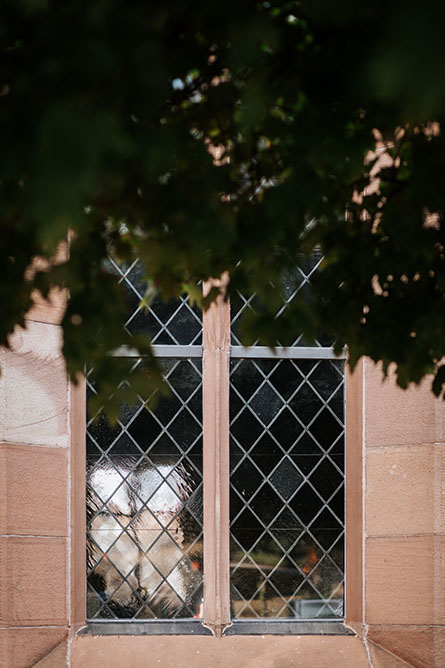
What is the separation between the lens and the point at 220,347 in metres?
3.64

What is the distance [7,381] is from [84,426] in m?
0.41

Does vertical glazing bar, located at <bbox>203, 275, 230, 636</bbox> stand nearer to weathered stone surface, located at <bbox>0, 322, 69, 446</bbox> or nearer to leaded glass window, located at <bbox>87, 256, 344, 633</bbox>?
leaded glass window, located at <bbox>87, 256, 344, 633</bbox>

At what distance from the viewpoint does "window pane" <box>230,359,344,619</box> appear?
362 cm

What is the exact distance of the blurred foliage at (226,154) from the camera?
0.81 meters

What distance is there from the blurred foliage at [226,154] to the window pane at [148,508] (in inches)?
68.1

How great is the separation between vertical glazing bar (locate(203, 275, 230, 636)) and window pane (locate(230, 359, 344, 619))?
6 centimetres

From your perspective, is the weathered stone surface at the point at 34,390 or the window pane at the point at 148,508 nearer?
the weathered stone surface at the point at 34,390

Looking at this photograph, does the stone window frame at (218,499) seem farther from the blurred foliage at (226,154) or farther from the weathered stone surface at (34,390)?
the blurred foliage at (226,154)

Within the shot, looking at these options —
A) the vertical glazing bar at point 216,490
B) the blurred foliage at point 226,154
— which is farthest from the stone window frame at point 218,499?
the blurred foliage at point 226,154

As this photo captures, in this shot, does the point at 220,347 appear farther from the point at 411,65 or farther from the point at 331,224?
the point at 411,65

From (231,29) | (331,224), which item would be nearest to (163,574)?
(331,224)

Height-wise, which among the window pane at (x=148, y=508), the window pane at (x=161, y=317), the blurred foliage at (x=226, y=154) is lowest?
the window pane at (x=148, y=508)

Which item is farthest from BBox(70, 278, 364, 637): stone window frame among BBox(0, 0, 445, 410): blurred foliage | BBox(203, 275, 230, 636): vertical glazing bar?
BBox(0, 0, 445, 410): blurred foliage

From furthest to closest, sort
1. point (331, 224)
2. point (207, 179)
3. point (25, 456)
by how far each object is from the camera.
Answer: point (25, 456), point (331, 224), point (207, 179)
